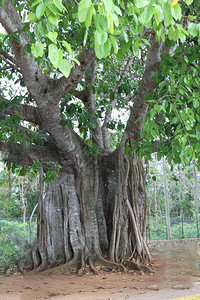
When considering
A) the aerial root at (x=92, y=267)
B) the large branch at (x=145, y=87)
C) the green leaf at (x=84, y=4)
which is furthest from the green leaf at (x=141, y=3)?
the aerial root at (x=92, y=267)

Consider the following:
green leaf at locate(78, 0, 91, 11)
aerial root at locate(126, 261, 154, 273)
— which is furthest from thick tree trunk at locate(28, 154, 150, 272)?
green leaf at locate(78, 0, 91, 11)

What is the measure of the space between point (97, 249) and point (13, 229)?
11.1 feet

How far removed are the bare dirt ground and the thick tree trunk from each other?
0.58 meters

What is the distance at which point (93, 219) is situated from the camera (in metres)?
7.04

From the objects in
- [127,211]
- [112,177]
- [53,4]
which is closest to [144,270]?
[127,211]

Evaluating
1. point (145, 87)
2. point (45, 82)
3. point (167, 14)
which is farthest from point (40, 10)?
point (145, 87)

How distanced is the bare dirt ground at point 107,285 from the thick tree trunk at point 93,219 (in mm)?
579

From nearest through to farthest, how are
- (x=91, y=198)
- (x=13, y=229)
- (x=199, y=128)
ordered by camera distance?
(x=199, y=128) < (x=91, y=198) < (x=13, y=229)

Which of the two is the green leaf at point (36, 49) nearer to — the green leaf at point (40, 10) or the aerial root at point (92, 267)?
the green leaf at point (40, 10)

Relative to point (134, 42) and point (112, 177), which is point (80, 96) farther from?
point (134, 42)

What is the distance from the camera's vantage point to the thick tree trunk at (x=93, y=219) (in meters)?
6.73

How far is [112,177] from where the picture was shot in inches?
298

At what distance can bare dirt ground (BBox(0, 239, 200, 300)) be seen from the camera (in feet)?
14.7

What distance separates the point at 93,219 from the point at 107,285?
203 cm
